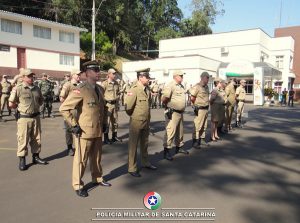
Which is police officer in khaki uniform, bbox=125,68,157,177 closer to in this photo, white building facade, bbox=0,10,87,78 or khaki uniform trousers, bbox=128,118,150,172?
khaki uniform trousers, bbox=128,118,150,172

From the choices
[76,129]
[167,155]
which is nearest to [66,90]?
[167,155]

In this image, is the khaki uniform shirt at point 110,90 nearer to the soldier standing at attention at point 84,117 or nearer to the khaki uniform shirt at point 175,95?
the khaki uniform shirt at point 175,95

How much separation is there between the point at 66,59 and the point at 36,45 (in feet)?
12.0

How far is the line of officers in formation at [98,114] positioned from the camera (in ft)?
16.0

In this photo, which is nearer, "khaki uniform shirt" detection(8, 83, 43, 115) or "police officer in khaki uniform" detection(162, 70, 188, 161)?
"khaki uniform shirt" detection(8, 83, 43, 115)

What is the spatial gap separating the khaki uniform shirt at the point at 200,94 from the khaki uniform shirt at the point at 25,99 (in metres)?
4.01

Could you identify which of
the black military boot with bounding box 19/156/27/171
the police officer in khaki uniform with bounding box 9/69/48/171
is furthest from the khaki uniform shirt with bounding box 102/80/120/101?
the black military boot with bounding box 19/156/27/171

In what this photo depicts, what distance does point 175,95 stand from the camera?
24.0 ft

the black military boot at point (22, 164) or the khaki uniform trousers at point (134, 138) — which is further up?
the khaki uniform trousers at point (134, 138)

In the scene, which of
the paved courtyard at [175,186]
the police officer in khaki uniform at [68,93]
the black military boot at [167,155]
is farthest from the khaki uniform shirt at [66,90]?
the black military boot at [167,155]

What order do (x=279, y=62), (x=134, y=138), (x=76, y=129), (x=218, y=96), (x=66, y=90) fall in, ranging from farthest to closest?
(x=279, y=62)
(x=218, y=96)
(x=66, y=90)
(x=134, y=138)
(x=76, y=129)

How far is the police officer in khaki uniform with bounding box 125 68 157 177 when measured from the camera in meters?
5.99

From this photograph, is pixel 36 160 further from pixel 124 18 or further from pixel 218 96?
pixel 124 18

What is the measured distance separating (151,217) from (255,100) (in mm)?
27032
